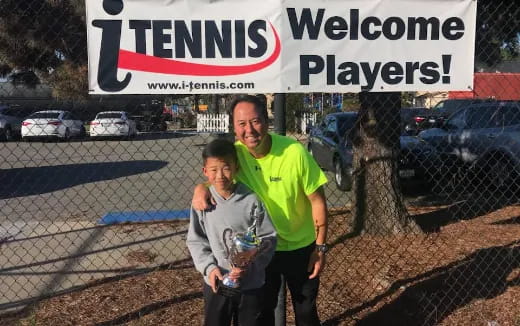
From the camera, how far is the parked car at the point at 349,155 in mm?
8695

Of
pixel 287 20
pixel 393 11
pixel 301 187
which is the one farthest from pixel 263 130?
pixel 393 11

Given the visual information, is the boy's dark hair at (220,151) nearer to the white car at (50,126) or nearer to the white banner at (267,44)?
the white banner at (267,44)

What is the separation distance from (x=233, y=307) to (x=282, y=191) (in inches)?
25.3

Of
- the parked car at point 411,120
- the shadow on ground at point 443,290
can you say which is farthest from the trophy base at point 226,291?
the parked car at point 411,120

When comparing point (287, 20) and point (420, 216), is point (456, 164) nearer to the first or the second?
point (420, 216)

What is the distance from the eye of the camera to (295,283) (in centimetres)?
279

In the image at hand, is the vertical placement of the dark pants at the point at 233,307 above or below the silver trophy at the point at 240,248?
below

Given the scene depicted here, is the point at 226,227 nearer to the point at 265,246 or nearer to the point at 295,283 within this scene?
the point at 265,246

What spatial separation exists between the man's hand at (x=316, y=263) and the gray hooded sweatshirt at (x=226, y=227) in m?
0.33

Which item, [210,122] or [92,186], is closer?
[92,186]

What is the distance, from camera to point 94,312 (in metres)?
3.94

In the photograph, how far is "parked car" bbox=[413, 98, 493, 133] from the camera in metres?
10.5

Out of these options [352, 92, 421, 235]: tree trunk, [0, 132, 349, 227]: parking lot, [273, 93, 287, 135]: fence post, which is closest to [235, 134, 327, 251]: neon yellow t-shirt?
[273, 93, 287, 135]: fence post

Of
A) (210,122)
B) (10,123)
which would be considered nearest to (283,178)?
(210,122)
